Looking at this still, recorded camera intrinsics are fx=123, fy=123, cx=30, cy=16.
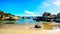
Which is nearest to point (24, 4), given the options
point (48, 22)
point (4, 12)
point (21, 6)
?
point (21, 6)

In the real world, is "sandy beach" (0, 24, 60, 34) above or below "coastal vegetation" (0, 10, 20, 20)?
below

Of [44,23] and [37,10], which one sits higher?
[37,10]

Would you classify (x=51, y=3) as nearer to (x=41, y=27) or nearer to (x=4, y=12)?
(x=41, y=27)

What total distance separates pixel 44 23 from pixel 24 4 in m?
0.38

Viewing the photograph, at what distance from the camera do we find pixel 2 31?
1725 mm

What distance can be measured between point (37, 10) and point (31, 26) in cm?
23

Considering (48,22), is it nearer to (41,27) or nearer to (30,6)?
(41,27)

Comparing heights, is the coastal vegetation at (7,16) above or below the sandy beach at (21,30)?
above

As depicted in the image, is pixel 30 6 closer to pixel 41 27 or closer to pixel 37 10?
pixel 37 10

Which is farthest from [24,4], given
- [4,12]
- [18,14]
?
[4,12]

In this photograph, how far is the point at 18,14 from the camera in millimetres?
1705

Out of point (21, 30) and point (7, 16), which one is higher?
point (7, 16)

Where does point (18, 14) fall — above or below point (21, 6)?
below

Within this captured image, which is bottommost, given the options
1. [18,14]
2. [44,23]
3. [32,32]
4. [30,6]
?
[32,32]
